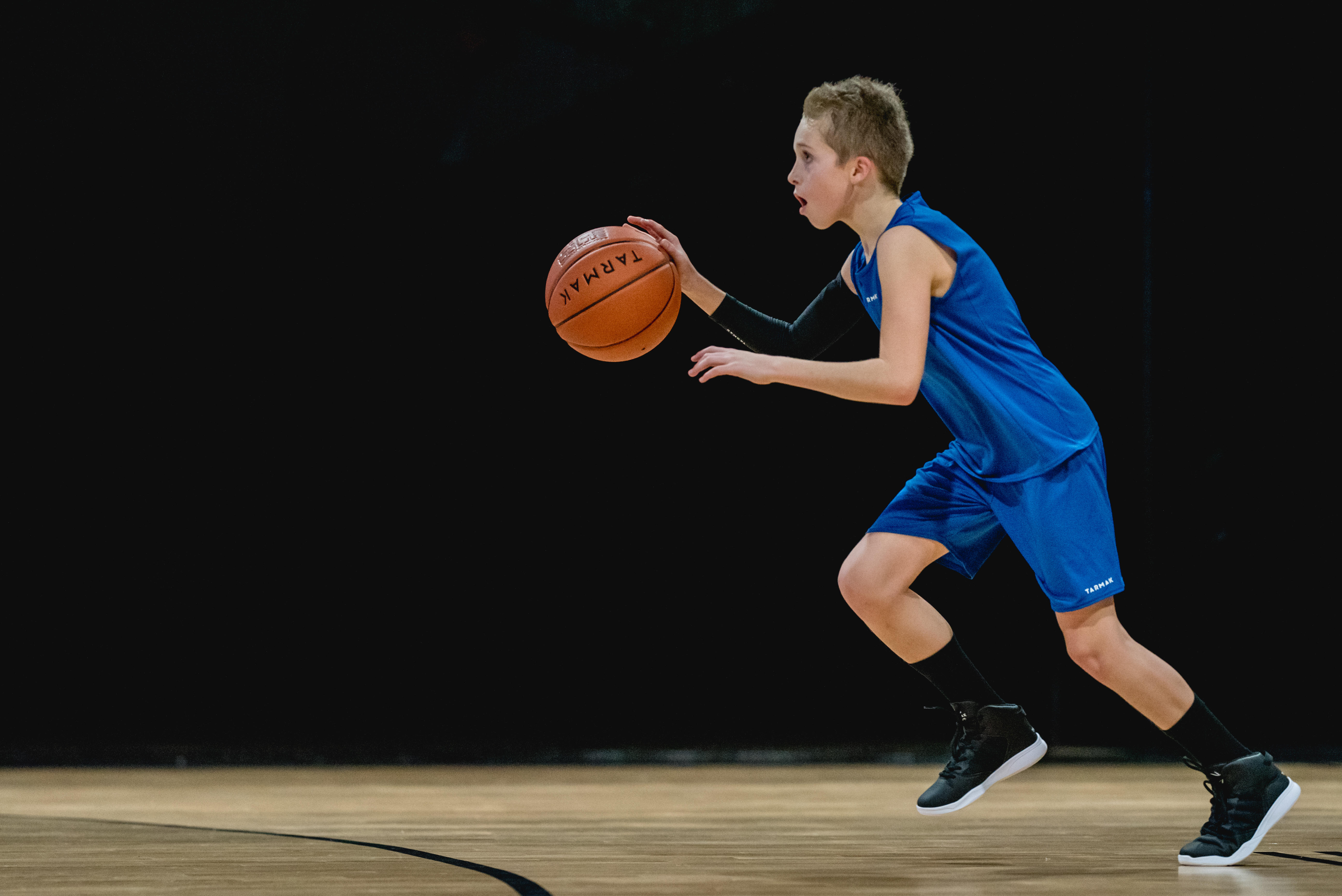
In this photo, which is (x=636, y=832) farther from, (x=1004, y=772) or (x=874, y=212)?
(x=874, y=212)

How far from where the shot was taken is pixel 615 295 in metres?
2.47

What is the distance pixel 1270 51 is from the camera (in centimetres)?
439

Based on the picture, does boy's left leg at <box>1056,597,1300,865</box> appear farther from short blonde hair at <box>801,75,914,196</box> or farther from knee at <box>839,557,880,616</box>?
short blonde hair at <box>801,75,914,196</box>

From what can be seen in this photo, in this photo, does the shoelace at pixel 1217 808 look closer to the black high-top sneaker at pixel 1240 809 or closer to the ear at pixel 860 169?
the black high-top sneaker at pixel 1240 809

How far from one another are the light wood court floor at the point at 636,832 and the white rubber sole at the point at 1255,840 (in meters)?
0.02

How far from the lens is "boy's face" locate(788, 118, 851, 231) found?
7.53 ft

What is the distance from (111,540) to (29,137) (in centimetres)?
115

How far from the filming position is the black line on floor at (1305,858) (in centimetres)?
220

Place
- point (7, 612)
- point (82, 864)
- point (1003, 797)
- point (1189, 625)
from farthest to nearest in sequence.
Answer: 1. point (1189, 625)
2. point (7, 612)
3. point (1003, 797)
4. point (82, 864)

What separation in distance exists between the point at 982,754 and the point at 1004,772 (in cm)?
4

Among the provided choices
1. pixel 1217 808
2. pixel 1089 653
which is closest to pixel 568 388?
pixel 1089 653

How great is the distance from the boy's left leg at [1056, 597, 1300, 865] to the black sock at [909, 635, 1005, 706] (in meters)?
0.21

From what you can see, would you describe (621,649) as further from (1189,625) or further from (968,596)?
(1189,625)

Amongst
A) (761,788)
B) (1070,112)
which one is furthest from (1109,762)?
(1070,112)
